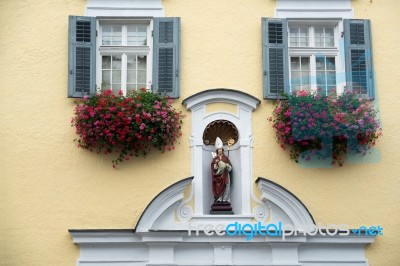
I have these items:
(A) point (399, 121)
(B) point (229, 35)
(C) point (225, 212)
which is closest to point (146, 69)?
(B) point (229, 35)

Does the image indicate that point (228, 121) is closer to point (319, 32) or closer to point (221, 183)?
point (221, 183)

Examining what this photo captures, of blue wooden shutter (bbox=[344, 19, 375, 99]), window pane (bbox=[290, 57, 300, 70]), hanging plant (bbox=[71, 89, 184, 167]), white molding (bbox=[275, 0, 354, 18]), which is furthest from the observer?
window pane (bbox=[290, 57, 300, 70])

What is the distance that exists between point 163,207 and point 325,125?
2496mm

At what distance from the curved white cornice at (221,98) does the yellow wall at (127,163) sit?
0.53 feet

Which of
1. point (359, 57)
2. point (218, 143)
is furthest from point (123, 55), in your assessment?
point (359, 57)

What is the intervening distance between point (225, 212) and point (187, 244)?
2.33ft

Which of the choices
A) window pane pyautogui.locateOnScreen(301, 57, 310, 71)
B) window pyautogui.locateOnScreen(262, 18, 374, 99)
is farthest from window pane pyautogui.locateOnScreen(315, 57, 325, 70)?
window pane pyautogui.locateOnScreen(301, 57, 310, 71)

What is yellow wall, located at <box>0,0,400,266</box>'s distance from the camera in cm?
1023

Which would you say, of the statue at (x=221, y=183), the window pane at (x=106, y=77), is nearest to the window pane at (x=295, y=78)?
the statue at (x=221, y=183)

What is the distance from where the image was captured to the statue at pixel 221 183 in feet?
33.9

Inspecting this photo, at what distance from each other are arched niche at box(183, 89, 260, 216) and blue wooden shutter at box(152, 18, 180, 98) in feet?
1.15

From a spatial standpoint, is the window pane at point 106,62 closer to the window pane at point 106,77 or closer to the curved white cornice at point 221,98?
the window pane at point 106,77

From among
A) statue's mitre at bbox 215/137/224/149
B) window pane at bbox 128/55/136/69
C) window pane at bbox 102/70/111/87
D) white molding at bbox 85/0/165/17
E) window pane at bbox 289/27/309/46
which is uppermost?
white molding at bbox 85/0/165/17

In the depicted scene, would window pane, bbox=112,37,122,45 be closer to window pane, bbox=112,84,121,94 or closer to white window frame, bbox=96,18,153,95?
white window frame, bbox=96,18,153,95
